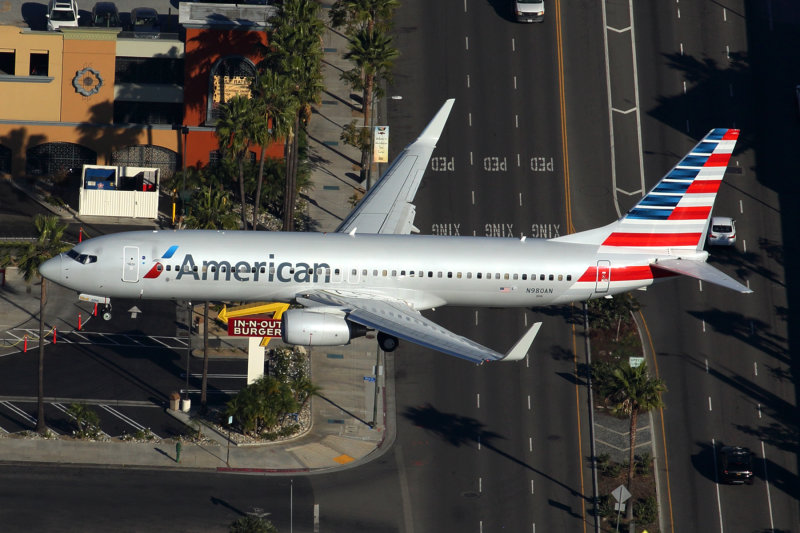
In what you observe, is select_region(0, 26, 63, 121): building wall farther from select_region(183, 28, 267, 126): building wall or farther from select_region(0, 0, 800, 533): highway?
select_region(0, 0, 800, 533): highway

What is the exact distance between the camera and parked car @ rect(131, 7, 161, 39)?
138 m

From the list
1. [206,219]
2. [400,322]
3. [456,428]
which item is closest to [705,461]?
[456,428]

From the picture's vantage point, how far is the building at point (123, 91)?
5236 inches

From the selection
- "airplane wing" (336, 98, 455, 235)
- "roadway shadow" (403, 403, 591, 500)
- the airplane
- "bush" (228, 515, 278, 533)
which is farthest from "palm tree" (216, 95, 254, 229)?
"bush" (228, 515, 278, 533)

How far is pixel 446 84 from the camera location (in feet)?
451

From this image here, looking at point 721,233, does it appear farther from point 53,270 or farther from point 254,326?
point 53,270

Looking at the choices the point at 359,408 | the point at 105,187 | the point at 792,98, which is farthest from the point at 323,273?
the point at 792,98

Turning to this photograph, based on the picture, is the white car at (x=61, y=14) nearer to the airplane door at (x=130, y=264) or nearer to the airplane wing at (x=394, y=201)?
the airplane wing at (x=394, y=201)

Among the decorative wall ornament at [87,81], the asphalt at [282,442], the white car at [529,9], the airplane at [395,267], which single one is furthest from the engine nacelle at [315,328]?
the white car at [529,9]

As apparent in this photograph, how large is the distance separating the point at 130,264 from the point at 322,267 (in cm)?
1281

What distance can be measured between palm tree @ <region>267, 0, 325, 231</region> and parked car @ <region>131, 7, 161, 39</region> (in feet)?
60.3

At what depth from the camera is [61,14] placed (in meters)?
139

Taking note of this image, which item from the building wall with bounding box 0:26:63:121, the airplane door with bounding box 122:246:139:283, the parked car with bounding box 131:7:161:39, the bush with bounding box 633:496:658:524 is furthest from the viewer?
the parked car with bounding box 131:7:161:39

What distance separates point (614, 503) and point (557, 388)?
42.9 feet
